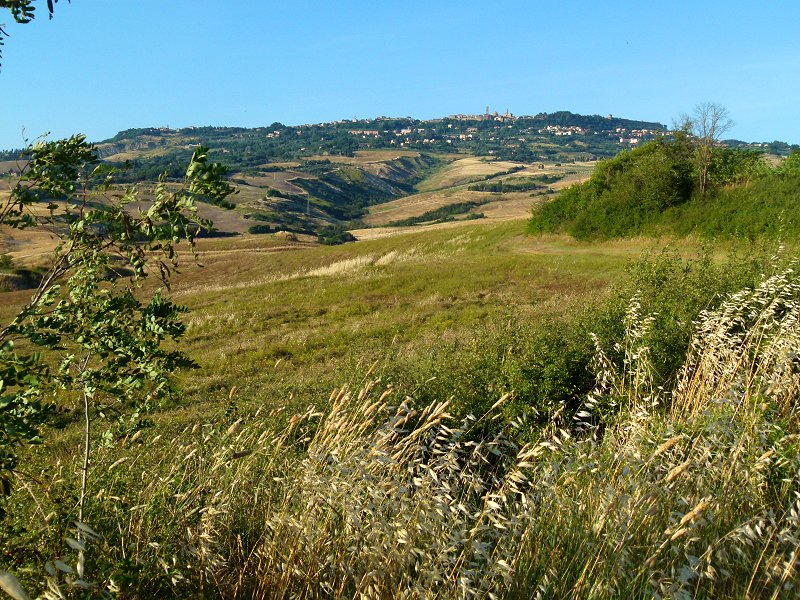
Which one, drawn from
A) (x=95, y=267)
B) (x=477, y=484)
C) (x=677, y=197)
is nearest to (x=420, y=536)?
(x=477, y=484)

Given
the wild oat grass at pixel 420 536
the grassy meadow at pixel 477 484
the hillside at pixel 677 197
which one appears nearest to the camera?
the wild oat grass at pixel 420 536

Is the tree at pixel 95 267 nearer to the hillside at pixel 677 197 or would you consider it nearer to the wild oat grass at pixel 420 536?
the wild oat grass at pixel 420 536

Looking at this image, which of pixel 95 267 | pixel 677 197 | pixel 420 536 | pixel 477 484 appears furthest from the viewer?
pixel 677 197

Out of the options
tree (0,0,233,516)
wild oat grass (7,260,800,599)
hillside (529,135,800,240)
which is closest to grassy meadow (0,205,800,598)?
wild oat grass (7,260,800,599)

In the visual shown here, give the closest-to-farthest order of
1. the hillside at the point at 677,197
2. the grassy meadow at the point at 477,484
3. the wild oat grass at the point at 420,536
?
1. the wild oat grass at the point at 420,536
2. the grassy meadow at the point at 477,484
3. the hillside at the point at 677,197

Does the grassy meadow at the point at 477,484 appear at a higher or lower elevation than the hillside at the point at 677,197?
lower

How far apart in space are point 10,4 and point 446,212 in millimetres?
152609

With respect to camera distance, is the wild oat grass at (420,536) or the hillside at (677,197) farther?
the hillside at (677,197)

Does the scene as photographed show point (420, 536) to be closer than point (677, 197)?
Yes

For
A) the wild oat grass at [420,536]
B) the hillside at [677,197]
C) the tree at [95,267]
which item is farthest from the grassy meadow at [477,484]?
the hillside at [677,197]

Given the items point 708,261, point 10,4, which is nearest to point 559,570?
point 10,4

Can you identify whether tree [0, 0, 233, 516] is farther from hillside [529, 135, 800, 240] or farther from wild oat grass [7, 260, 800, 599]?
hillside [529, 135, 800, 240]

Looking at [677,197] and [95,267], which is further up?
[677,197]

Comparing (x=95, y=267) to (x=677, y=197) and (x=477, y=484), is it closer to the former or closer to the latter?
(x=477, y=484)
